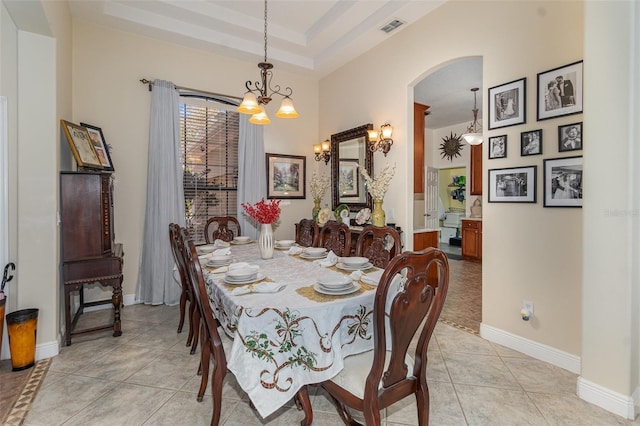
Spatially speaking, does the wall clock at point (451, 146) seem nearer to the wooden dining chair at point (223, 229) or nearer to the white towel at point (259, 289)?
the wooden dining chair at point (223, 229)

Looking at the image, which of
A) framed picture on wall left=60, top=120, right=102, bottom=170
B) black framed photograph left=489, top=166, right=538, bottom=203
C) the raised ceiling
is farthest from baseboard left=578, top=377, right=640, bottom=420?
framed picture on wall left=60, top=120, right=102, bottom=170

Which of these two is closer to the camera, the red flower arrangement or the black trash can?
the black trash can

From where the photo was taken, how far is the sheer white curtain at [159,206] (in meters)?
3.86

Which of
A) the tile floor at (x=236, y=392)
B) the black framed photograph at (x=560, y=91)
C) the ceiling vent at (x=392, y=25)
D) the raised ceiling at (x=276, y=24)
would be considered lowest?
the tile floor at (x=236, y=392)

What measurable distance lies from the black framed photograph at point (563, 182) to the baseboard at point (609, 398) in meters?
1.23

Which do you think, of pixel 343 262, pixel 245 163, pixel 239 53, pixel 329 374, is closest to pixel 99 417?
pixel 329 374

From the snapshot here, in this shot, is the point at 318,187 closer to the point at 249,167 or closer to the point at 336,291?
the point at 249,167

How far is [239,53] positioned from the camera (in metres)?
Answer: 4.38

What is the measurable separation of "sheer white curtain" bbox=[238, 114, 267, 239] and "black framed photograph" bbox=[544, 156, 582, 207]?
3.46 metres

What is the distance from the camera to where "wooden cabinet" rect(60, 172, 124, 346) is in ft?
9.22

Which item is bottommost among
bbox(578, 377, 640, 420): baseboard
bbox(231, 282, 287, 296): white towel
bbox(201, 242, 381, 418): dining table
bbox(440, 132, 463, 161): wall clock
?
bbox(578, 377, 640, 420): baseboard

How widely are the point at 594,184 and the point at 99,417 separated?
3411mm

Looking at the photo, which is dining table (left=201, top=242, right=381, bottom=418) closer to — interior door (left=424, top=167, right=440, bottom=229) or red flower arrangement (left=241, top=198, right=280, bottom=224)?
red flower arrangement (left=241, top=198, right=280, bottom=224)

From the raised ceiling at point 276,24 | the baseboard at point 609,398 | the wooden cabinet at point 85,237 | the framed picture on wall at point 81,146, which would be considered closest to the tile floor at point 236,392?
the baseboard at point 609,398
